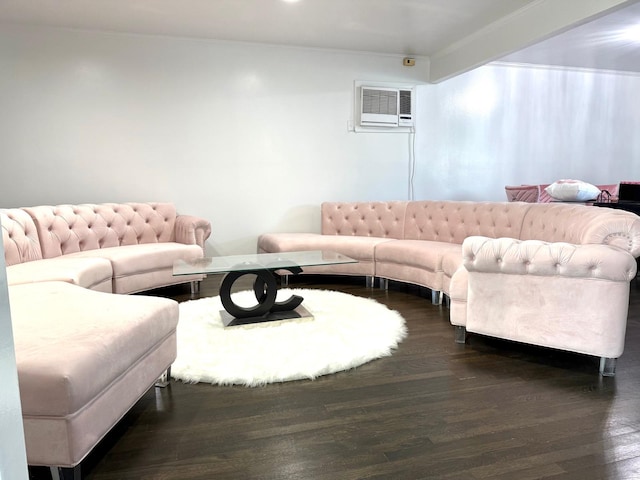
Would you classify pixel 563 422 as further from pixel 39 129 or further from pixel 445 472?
pixel 39 129

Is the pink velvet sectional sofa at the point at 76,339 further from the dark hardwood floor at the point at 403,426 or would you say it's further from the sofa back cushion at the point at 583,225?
the sofa back cushion at the point at 583,225

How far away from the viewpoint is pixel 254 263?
325cm

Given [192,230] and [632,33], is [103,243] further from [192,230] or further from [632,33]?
[632,33]

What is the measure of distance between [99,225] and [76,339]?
115 inches

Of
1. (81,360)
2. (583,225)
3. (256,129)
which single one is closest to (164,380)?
(81,360)

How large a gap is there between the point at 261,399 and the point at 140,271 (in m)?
2.18

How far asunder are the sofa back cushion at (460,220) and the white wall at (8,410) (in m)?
3.87

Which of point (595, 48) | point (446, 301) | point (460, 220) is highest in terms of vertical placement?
point (595, 48)

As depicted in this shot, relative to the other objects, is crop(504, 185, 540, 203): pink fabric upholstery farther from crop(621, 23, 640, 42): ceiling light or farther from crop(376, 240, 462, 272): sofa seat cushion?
crop(621, 23, 640, 42): ceiling light

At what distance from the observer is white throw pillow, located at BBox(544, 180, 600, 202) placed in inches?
184

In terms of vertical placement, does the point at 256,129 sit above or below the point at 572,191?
above

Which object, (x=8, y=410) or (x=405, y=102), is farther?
(x=405, y=102)

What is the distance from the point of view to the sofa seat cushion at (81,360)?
143 cm

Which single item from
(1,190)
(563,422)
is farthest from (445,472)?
(1,190)
